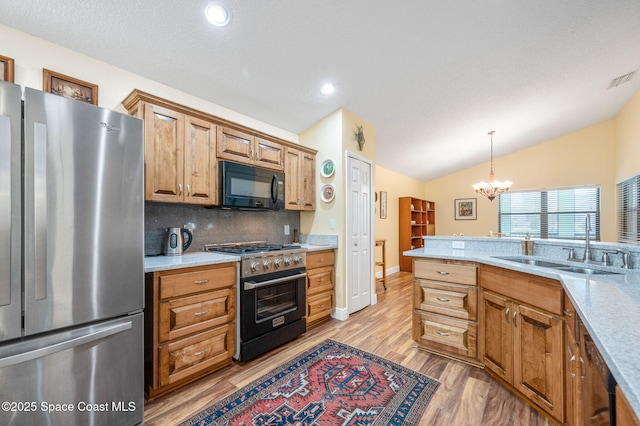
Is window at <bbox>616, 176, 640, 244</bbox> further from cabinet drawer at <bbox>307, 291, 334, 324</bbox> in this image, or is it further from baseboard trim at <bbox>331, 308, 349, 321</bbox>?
cabinet drawer at <bbox>307, 291, 334, 324</bbox>

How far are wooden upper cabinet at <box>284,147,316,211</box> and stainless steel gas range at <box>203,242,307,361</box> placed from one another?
729 mm

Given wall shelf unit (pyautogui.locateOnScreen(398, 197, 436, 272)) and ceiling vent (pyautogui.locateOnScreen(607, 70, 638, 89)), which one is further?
wall shelf unit (pyautogui.locateOnScreen(398, 197, 436, 272))

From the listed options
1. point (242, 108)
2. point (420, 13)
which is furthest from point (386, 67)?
point (242, 108)

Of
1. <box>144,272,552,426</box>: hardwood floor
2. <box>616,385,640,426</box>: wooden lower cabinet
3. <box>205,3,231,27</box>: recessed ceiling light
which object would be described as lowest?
<box>144,272,552,426</box>: hardwood floor

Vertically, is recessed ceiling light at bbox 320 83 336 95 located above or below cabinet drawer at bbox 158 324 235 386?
above

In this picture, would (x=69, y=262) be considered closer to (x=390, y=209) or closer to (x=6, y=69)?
(x=6, y=69)

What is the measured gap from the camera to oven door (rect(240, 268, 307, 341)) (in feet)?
7.18

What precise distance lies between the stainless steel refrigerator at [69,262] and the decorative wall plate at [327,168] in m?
2.15

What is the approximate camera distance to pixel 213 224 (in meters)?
2.71

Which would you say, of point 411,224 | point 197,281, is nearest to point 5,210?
point 197,281

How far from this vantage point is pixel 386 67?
2520mm

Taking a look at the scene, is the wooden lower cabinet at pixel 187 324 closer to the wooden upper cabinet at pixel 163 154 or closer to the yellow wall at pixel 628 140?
the wooden upper cabinet at pixel 163 154

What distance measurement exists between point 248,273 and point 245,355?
2.24 feet

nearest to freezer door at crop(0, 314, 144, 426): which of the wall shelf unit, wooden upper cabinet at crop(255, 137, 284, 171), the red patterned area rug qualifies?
the red patterned area rug
